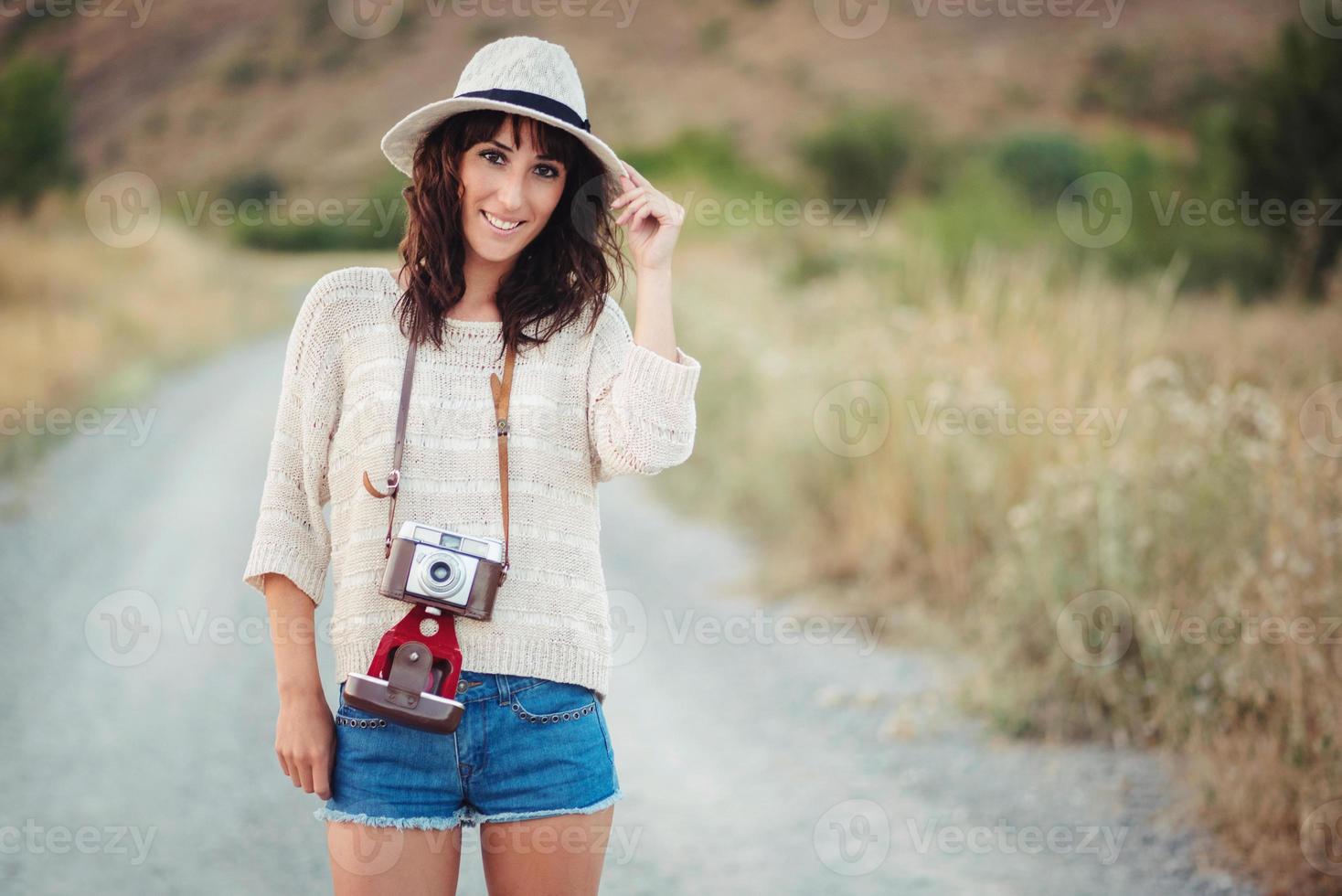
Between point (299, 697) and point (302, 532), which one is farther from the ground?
point (302, 532)

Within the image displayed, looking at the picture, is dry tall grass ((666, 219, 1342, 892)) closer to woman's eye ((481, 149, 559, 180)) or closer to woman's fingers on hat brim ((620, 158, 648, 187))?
woman's fingers on hat brim ((620, 158, 648, 187))

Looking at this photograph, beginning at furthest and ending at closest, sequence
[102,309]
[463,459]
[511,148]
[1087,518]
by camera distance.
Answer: [102,309], [1087,518], [511,148], [463,459]

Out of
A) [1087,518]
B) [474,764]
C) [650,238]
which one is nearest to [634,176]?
[650,238]

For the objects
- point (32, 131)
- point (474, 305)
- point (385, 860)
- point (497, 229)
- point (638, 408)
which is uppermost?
point (32, 131)

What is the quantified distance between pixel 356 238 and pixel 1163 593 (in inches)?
815

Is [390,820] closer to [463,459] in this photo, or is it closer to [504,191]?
[463,459]

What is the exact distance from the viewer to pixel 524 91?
169 centimetres

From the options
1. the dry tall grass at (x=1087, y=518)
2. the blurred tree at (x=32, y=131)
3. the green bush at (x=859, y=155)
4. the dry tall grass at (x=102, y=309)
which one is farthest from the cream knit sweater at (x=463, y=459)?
the green bush at (x=859, y=155)

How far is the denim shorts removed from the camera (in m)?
1.56

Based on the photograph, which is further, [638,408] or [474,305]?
[474,305]

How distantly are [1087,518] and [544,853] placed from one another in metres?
3.46

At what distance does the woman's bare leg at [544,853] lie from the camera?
158cm

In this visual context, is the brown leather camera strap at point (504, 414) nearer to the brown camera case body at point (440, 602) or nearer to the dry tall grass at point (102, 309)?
the brown camera case body at point (440, 602)

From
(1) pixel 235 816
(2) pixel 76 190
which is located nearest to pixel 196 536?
(1) pixel 235 816
